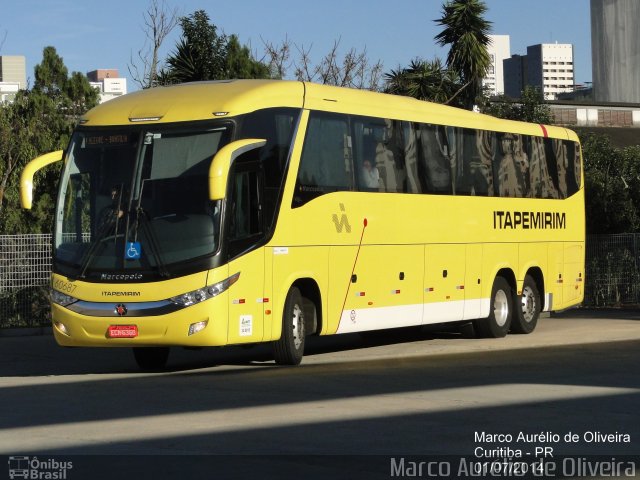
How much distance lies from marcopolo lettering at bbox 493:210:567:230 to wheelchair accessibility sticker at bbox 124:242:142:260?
8536 mm

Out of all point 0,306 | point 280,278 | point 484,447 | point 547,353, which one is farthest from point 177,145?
point 0,306

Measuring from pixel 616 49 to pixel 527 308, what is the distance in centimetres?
6639

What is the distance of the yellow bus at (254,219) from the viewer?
16328mm

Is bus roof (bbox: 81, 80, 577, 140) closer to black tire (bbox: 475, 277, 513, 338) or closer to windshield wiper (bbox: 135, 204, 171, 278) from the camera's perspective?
windshield wiper (bbox: 135, 204, 171, 278)

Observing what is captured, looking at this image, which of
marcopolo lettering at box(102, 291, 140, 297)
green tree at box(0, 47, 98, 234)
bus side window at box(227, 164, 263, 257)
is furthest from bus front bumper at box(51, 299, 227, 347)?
green tree at box(0, 47, 98, 234)

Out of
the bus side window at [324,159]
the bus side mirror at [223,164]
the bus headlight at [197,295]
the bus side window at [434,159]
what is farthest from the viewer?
the bus side window at [434,159]

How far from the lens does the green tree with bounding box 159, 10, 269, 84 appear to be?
38.3m

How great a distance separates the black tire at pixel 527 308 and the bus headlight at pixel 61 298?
972cm

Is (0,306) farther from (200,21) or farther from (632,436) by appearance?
(632,436)

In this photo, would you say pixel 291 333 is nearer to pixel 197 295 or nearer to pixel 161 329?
pixel 197 295

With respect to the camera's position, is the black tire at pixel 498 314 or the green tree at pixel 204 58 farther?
the green tree at pixel 204 58

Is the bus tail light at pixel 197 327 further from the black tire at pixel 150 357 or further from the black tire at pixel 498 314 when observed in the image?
the black tire at pixel 498 314

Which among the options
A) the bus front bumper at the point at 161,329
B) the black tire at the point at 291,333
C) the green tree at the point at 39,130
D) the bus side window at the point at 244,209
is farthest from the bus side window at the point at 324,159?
the green tree at the point at 39,130

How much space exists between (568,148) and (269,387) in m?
13.2
